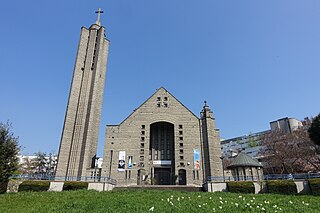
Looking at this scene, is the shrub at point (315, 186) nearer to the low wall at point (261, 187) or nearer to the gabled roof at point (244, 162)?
the low wall at point (261, 187)

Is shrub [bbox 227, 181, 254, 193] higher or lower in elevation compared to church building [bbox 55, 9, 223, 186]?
lower

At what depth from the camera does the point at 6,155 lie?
52.6ft

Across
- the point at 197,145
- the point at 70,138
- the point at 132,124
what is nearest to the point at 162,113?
the point at 132,124

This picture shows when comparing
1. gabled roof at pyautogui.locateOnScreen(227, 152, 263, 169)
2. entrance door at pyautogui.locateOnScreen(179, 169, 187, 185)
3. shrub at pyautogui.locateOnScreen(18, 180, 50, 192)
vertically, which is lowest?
shrub at pyautogui.locateOnScreen(18, 180, 50, 192)

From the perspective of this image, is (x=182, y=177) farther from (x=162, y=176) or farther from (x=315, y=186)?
(x=315, y=186)

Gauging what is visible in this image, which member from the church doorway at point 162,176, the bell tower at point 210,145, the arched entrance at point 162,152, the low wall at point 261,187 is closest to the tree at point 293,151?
the bell tower at point 210,145

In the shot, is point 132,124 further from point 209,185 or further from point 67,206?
point 67,206

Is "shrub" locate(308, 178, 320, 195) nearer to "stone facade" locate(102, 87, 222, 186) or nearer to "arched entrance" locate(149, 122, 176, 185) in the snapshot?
"stone facade" locate(102, 87, 222, 186)

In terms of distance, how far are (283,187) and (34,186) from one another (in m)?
22.2

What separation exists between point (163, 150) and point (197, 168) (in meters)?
6.78

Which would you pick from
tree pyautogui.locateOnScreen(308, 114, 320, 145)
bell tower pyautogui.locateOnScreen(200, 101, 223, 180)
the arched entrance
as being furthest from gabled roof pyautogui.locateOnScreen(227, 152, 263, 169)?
the arched entrance

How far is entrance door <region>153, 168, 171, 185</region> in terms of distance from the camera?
104ft

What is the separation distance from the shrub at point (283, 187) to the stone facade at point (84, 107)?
882 inches

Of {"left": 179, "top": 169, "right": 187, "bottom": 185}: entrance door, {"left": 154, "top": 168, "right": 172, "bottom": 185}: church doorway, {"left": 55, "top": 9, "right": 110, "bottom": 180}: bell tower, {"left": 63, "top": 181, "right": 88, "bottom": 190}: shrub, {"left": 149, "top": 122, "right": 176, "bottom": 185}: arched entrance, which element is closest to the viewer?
{"left": 63, "top": 181, "right": 88, "bottom": 190}: shrub
